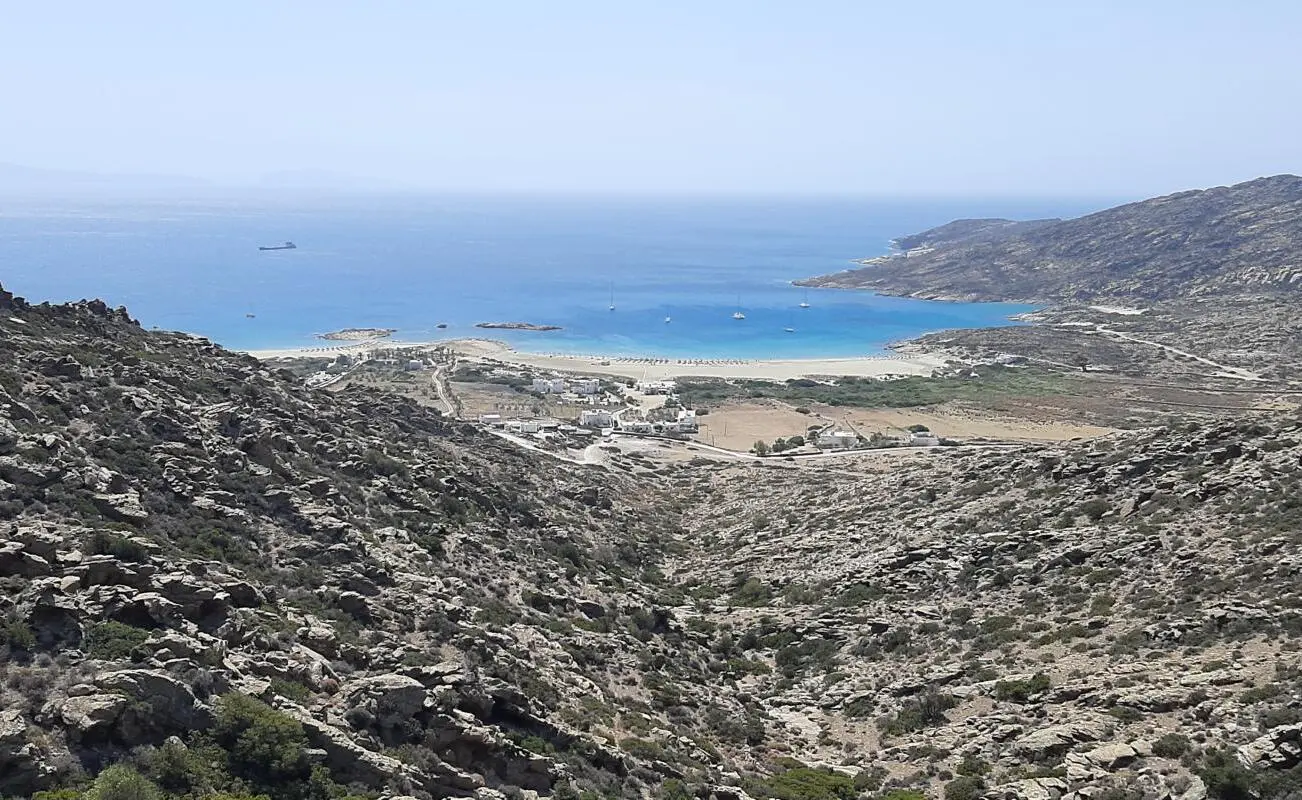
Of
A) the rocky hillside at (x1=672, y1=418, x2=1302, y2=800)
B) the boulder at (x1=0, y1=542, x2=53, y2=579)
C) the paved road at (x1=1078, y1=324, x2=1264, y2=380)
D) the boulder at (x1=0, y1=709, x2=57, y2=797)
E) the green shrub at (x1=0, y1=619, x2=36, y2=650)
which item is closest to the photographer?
the boulder at (x1=0, y1=709, x2=57, y2=797)

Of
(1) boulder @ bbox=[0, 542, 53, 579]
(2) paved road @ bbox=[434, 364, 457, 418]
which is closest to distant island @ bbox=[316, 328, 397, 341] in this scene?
(2) paved road @ bbox=[434, 364, 457, 418]

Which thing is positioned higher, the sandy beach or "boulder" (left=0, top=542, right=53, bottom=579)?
"boulder" (left=0, top=542, right=53, bottom=579)

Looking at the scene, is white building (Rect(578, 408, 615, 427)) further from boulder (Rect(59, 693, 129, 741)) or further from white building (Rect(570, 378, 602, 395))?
boulder (Rect(59, 693, 129, 741))

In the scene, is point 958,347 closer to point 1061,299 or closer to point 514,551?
point 1061,299

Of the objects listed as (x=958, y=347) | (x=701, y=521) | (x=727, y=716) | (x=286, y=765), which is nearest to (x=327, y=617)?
(x=286, y=765)

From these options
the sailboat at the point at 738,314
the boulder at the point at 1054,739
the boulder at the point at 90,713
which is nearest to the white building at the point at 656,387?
the sailboat at the point at 738,314

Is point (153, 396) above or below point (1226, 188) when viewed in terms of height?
below

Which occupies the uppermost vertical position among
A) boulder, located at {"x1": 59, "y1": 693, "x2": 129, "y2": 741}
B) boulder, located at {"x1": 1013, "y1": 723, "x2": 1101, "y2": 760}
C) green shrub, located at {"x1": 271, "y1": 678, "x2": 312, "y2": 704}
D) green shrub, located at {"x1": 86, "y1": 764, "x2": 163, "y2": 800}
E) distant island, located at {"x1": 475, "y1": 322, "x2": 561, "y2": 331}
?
boulder, located at {"x1": 59, "y1": 693, "x2": 129, "y2": 741}
